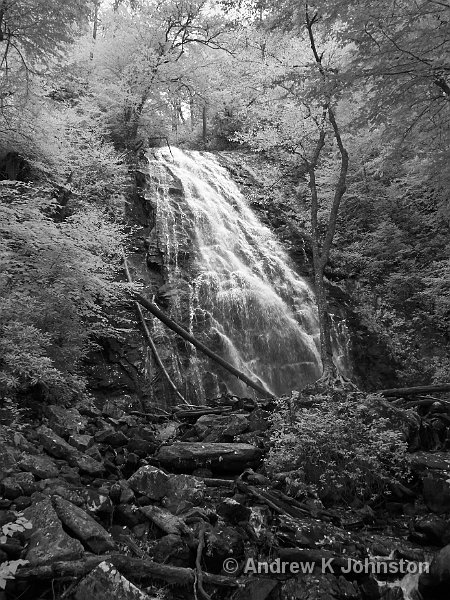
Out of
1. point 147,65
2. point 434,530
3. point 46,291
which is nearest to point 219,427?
point 434,530

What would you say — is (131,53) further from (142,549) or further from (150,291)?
(142,549)

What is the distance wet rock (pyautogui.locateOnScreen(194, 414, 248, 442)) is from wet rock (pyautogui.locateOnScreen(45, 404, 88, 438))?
1.75m

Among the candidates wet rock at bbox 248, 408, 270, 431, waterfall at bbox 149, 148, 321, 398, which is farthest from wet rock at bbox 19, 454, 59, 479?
waterfall at bbox 149, 148, 321, 398

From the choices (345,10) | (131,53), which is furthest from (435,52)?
(131,53)

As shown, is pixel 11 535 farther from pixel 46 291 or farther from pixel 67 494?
pixel 46 291

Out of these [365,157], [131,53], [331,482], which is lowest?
[331,482]

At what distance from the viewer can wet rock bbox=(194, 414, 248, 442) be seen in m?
6.04

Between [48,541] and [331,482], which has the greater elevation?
[48,541]

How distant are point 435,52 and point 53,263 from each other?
618 cm

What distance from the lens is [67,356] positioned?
6914mm

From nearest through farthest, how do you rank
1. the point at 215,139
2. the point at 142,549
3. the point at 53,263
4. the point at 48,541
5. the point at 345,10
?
1. the point at 48,541
2. the point at 142,549
3. the point at 345,10
4. the point at 53,263
5. the point at 215,139

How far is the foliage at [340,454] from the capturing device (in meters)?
4.90

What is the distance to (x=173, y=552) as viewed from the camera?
3398mm

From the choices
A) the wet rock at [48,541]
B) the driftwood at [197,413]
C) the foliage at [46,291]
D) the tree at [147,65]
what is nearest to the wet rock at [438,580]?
the wet rock at [48,541]
